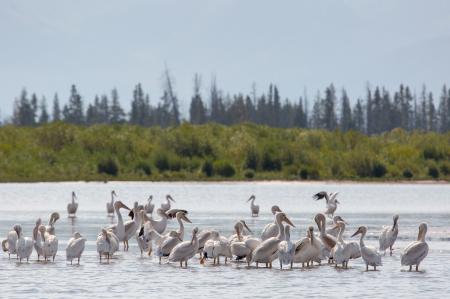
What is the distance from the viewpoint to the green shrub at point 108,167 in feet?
203

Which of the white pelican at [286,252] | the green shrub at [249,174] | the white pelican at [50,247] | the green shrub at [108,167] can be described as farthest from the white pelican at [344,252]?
the green shrub at [108,167]

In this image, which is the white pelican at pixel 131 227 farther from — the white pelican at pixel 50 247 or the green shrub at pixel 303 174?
the green shrub at pixel 303 174

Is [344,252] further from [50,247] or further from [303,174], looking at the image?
[303,174]

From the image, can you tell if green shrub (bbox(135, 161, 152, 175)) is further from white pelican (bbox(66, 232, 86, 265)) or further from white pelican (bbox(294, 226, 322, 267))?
white pelican (bbox(294, 226, 322, 267))

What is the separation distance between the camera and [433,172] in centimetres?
6550

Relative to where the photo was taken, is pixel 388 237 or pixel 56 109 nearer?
pixel 388 237

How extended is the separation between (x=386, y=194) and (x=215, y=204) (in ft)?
38.5

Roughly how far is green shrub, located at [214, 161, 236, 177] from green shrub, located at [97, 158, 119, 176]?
5.67 meters

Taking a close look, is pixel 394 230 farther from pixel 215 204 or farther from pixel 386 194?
pixel 386 194

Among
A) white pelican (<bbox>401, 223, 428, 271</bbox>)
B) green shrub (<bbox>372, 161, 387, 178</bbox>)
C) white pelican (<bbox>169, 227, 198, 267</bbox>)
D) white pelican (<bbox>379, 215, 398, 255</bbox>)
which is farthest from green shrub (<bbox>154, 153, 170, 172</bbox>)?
white pelican (<bbox>401, 223, 428, 271</bbox>)

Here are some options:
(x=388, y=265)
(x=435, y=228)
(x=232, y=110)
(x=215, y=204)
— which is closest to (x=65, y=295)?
(x=388, y=265)

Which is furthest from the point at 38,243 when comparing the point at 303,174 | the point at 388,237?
the point at 303,174

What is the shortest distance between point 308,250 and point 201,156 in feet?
154

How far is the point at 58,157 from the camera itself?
6366 cm
